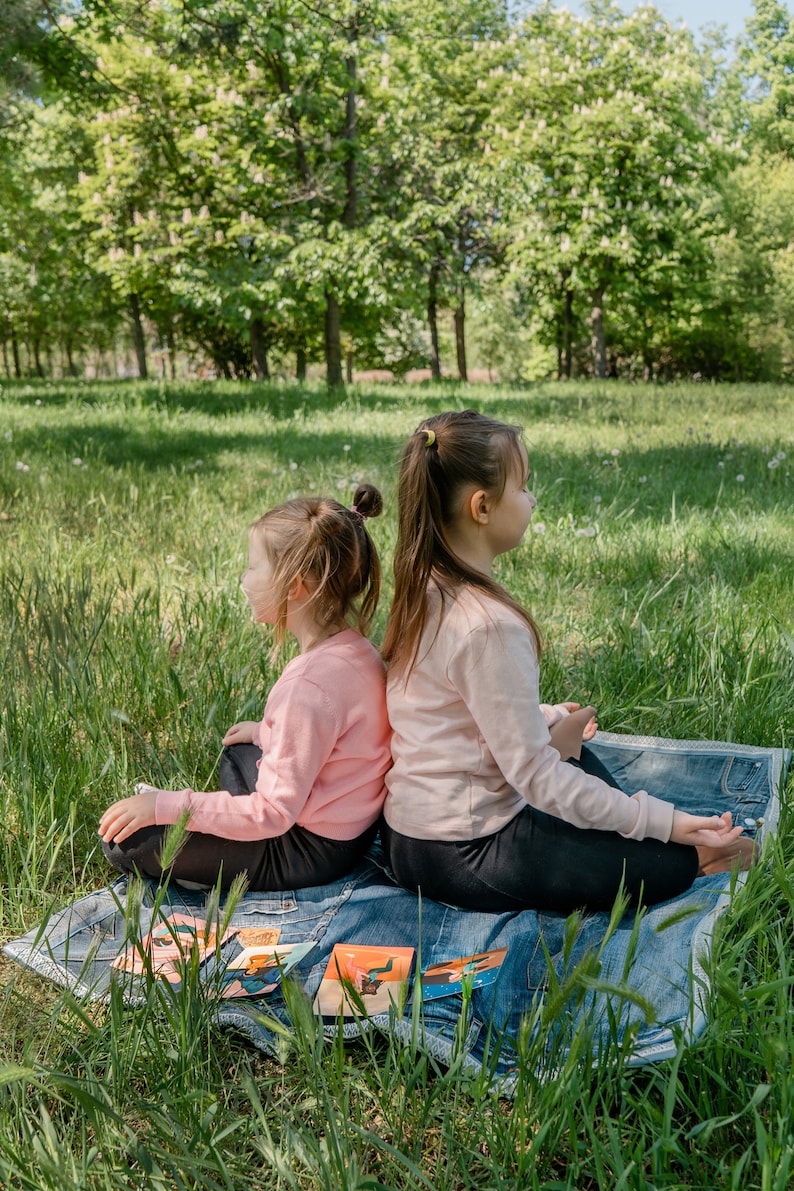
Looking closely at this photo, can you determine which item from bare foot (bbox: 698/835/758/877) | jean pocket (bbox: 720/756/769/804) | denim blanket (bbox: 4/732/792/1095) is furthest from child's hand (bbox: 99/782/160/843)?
jean pocket (bbox: 720/756/769/804)

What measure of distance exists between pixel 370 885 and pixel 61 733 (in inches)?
37.4

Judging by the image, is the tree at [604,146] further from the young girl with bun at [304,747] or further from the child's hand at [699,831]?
the child's hand at [699,831]

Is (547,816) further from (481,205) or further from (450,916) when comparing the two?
(481,205)

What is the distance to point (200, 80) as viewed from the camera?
18797 mm

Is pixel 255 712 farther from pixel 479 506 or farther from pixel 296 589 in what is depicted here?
pixel 479 506

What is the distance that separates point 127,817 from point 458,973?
31.7 inches

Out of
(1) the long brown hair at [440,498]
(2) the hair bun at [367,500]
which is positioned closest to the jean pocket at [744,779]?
(1) the long brown hair at [440,498]

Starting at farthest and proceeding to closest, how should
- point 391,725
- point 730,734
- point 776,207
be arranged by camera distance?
point 776,207 → point 730,734 → point 391,725

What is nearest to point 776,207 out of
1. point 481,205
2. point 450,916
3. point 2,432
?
point 481,205

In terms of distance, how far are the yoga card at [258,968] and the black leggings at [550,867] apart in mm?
360

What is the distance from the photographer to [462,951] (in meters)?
2.11

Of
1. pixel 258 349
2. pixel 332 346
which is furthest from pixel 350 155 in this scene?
pixel 258 349

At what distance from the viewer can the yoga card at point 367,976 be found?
1921 millimetres

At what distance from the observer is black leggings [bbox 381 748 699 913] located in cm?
220
